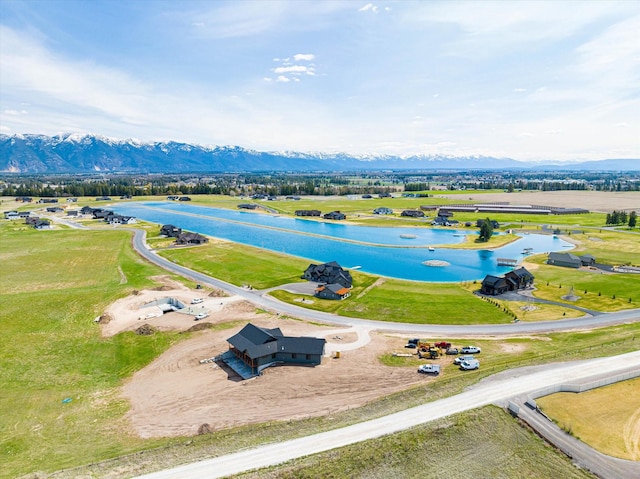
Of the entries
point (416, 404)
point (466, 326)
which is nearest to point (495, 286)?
point (466, 326)

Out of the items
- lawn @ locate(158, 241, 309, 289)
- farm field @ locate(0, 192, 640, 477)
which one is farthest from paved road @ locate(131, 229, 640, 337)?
lawn @ locate(158, 241, 309, 289)

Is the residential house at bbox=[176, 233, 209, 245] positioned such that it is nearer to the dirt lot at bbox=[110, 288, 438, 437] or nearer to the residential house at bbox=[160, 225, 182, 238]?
the residential house at bbox=[160, 225, 182, 238]

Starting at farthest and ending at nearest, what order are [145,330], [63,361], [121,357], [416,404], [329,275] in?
[329,275] < [145,330] < [121,357] < [63,361] < [416,404]

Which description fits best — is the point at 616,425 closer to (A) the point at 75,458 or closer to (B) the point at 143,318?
(A) the point at 75,458

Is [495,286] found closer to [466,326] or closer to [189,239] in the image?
[466,326]

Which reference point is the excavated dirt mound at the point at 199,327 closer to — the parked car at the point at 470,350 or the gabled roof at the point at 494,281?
the parked car at the point at 470,350

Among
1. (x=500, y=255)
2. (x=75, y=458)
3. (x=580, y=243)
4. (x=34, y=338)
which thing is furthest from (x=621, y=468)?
(x=580, y=243)
